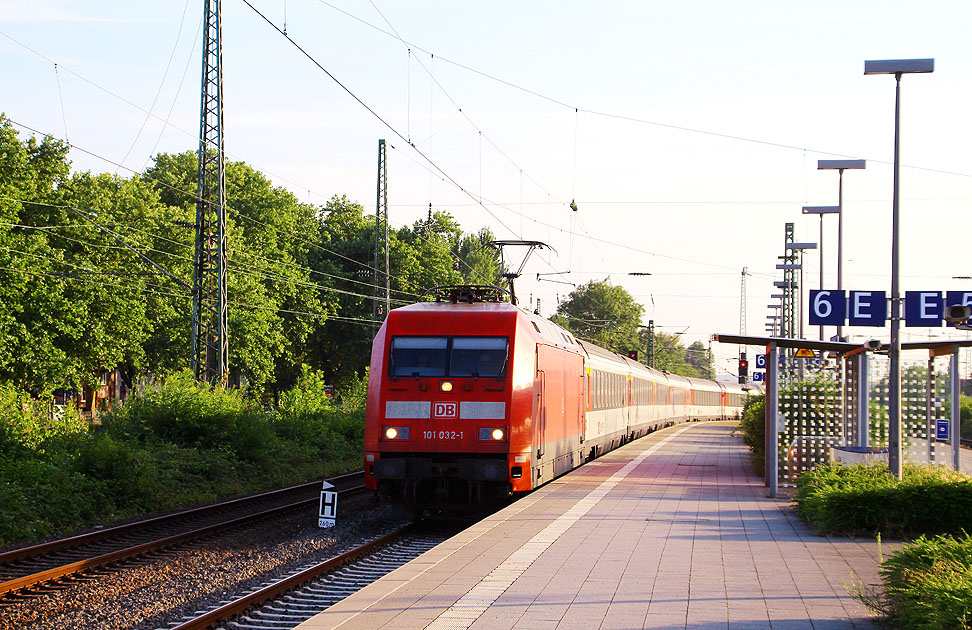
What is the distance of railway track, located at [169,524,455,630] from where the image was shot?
886 centimetres

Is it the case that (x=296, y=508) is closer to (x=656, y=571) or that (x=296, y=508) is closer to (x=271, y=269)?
(x=656, y=571)

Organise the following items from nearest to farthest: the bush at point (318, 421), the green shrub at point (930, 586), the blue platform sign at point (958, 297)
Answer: the green shrub at point (930, 586) → the blue platform sign at point (958, 297) → the bush at point (318, 421)

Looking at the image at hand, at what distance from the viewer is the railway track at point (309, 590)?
349 inches

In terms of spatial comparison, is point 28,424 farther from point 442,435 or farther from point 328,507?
point 442,435

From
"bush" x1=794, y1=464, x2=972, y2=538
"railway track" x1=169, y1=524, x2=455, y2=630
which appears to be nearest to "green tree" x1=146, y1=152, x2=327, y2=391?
"railway track" x1=169, y1=524, x2=455, y2=630

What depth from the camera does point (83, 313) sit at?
36031 mm

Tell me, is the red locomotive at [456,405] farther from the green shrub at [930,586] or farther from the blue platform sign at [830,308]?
the green shrub at [930,586]

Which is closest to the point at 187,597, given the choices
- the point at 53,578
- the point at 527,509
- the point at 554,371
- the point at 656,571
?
the point at 53,578

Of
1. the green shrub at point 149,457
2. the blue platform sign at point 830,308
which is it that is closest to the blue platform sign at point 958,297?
the blue platform sign at point 830,308

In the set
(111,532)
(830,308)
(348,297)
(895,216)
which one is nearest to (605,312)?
(348,297)

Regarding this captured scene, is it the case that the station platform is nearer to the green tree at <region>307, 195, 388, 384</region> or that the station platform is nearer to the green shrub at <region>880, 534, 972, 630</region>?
the green shrub at <region>880, 534, 972, 630</region>

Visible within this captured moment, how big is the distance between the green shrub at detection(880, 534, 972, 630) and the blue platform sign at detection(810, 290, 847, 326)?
11059 mm

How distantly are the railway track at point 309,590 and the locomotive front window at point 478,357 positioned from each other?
260cm

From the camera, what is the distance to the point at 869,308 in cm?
1858
